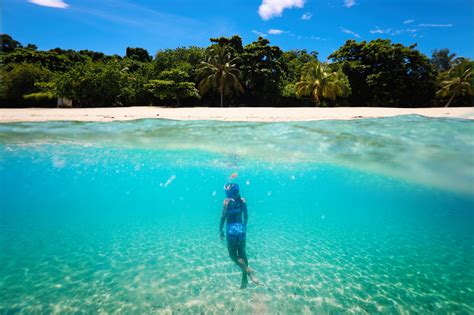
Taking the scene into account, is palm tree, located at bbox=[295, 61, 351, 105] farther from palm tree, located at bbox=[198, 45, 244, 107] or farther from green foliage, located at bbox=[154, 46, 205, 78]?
green foliage, located at bbox=[154, 46, 205, 78]

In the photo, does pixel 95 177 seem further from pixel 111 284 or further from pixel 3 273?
pixel 111 284

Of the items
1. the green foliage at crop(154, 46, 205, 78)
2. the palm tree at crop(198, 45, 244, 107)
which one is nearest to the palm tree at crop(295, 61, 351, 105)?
the palm tree at crop(198, 45, 244, 107)

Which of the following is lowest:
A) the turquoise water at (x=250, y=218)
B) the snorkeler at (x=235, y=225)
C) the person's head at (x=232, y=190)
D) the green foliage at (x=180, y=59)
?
the turquoise water at (x=250, y=218)

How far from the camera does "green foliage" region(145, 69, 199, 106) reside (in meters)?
32.9

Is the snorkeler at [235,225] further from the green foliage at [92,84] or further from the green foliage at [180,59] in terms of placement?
the green foliage at [180,59]

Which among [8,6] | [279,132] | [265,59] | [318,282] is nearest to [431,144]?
[279,132]

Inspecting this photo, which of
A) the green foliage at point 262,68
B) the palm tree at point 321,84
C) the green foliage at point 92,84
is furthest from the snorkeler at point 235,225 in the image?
the green foliage at point 262,68

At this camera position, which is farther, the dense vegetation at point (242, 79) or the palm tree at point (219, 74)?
the palm tree at point (219, 74)

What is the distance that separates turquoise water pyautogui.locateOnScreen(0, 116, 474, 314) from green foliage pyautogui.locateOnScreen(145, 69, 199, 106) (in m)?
11.4

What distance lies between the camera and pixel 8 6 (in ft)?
39.5

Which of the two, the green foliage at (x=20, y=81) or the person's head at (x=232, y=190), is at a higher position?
the green foliage at (x=20, y=81)

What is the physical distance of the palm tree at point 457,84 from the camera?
116 feet

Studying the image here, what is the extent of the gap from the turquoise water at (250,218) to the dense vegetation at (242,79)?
13139 mm

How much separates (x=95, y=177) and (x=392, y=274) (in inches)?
933
